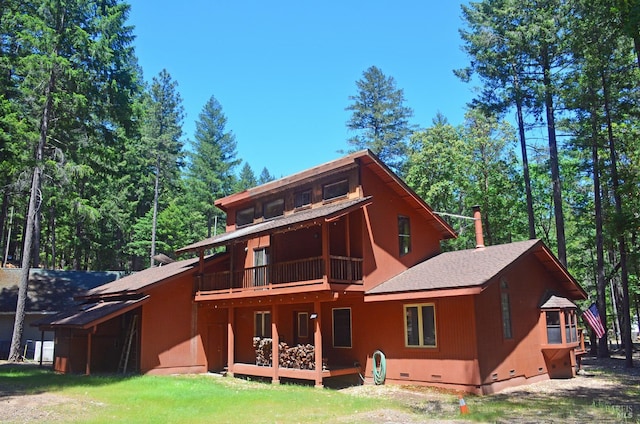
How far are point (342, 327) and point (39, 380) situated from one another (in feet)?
35.3

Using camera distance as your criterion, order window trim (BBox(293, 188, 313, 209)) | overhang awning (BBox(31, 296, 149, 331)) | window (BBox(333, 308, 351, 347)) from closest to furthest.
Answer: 1. window (BBox(333, 308, 351, 347))
2. overhang awning (BBox(31, 296, 149, 331))
3. window trim (BBox(293, 188, 313, 209))

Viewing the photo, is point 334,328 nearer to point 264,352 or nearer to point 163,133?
point 264,352

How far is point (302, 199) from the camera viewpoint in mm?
19922

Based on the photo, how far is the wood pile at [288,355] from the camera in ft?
54.9

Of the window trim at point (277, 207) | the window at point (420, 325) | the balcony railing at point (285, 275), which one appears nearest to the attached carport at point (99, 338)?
the balcony railing at point (285, 275)

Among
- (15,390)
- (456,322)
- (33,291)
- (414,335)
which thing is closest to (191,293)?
(15,390)

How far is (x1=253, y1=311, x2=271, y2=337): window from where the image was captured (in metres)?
20.8

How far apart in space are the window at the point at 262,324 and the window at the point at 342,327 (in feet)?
11.7

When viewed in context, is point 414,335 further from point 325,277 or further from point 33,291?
point 33,291

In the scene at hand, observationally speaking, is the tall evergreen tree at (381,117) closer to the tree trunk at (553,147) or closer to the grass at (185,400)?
the tree trunk at (553,147)

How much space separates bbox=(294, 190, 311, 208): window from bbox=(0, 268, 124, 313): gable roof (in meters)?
14.8

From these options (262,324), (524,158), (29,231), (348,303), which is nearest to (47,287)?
(29,231)

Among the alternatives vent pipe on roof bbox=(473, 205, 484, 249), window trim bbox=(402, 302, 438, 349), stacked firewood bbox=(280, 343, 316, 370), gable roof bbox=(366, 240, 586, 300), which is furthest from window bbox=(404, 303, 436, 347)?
vent pipe on roof bbox=(473, 205, 484, 249)

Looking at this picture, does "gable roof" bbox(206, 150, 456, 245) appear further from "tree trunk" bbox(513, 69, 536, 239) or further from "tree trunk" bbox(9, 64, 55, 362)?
"tree trunk" bbox(9, 64, 55, 362)
